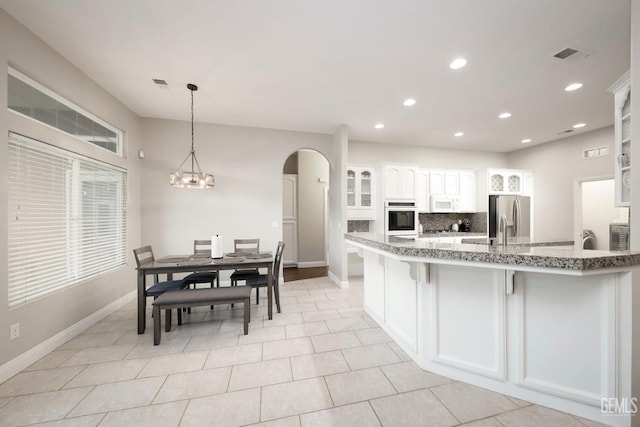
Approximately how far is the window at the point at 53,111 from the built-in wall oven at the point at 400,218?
15.4ft

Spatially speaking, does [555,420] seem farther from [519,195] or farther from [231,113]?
[519,195]

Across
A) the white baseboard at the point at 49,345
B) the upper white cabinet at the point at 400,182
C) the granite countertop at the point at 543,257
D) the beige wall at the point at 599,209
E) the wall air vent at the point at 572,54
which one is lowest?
the white baseboard at the point at 49,345

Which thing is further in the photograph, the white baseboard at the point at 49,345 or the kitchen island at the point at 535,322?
the white baseboard at the point at 49,345

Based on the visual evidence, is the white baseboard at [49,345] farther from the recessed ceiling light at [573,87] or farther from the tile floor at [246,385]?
the recessed ceiling light at [573,87]

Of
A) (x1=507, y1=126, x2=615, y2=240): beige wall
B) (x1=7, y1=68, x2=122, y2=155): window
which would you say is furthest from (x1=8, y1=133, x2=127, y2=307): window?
(x1=507, y1=126, x2=615, y2=240): beige wall

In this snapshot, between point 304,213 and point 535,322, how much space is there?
5249 mm

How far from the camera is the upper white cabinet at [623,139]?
1945 mm

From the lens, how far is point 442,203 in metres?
5.52

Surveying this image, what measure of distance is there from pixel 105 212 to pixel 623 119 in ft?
18.3

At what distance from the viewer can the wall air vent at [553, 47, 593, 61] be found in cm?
237

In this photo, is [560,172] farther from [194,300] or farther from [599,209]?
[194,300]

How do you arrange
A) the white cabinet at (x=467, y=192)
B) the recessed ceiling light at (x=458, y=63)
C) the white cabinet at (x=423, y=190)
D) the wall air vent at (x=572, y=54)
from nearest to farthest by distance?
the wall air vent at (x=572, y=54), the recessed ceiling light at (x=458, y=63), the white cabinet at (x=423, y=190), the white cabinet at (x=467, y=192)

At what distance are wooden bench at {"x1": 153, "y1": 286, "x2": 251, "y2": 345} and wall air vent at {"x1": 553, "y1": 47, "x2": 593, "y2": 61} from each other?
3.97m

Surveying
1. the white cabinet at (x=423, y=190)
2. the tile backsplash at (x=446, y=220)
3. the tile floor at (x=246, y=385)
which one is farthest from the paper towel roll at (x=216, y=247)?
the tile backsplash at (x=446, y=220)
